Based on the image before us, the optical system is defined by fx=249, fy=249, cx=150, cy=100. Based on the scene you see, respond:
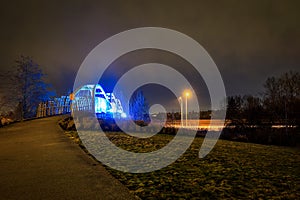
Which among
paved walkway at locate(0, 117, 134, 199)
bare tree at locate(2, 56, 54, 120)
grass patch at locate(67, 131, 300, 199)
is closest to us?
paved walkway at locate(0, 117, 134, 199)

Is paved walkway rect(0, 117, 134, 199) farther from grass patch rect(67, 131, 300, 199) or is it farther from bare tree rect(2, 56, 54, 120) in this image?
bare tree rect(2, 56, 54, 120)

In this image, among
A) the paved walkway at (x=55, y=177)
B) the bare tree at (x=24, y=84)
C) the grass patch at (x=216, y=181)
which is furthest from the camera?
the bare tree at (x=24, y=84)

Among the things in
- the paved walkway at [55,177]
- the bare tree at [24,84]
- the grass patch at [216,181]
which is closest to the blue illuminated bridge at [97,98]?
the bare tree at [24,84]

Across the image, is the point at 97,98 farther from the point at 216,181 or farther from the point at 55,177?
the point at 216,181

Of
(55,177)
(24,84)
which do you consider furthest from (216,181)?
(24,84)

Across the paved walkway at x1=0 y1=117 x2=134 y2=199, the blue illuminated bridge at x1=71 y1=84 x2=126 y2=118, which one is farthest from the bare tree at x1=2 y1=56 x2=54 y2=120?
the paved walkway at x1=0 y1=117 x2=134 y2=199

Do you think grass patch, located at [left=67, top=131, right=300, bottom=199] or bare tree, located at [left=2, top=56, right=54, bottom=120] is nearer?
grass patch, located at [left=67, top=131, right=300, bottom=199]

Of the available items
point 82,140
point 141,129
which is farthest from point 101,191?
point 141,129

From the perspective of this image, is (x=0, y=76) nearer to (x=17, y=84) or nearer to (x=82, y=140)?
(x=17, y=84)

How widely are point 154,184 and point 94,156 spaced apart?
10.1 ft

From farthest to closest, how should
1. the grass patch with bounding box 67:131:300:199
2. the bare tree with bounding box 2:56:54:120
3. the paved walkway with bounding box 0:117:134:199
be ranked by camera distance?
the bare tree with bounding box 2:56:54:120, the grass patch with bounding box 67:131:300:199, the paved walkway with bounding box 0:117:134:199

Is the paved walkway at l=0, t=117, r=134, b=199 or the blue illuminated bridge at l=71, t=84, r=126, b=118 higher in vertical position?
the blue illuminated bridge at l=71, t=84, r=126, b=118

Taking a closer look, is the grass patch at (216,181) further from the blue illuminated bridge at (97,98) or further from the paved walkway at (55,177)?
the blue illuminated bridge at (97,98)

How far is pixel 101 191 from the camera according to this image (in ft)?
14.0
